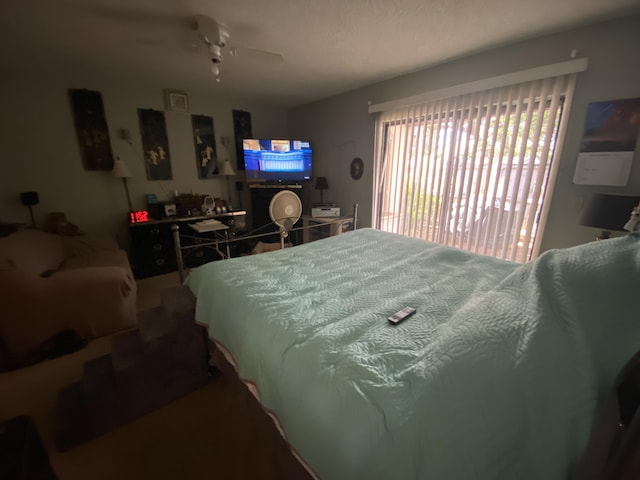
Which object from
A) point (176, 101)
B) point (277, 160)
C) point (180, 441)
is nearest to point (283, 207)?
point (277, 160)

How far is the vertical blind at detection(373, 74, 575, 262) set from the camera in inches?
85.4

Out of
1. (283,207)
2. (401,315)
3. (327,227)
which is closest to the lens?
(401,315)

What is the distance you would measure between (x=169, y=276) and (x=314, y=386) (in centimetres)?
328

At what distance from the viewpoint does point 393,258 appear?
185cm

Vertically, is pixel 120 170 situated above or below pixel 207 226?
above

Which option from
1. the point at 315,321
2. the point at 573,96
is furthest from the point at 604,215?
the point at 315,321

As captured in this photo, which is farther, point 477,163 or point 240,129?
point 240,129

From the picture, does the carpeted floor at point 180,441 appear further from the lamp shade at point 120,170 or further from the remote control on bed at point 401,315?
the lamp shade at point 120,170

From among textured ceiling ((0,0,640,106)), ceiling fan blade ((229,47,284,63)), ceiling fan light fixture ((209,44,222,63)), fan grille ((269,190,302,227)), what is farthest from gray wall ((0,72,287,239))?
fan grille ((269,190,302,227))

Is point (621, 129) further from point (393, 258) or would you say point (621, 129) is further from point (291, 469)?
point (291, 469)

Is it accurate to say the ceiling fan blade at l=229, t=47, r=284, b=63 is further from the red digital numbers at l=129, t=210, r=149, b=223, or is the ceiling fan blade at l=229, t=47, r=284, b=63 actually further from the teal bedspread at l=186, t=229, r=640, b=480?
the red digital numbers at l=129, t=210, r=149, b=223

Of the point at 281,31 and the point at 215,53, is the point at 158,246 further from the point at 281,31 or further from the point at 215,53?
the point at 281,31

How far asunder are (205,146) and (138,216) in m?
1.41

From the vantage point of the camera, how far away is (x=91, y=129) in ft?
10.1
